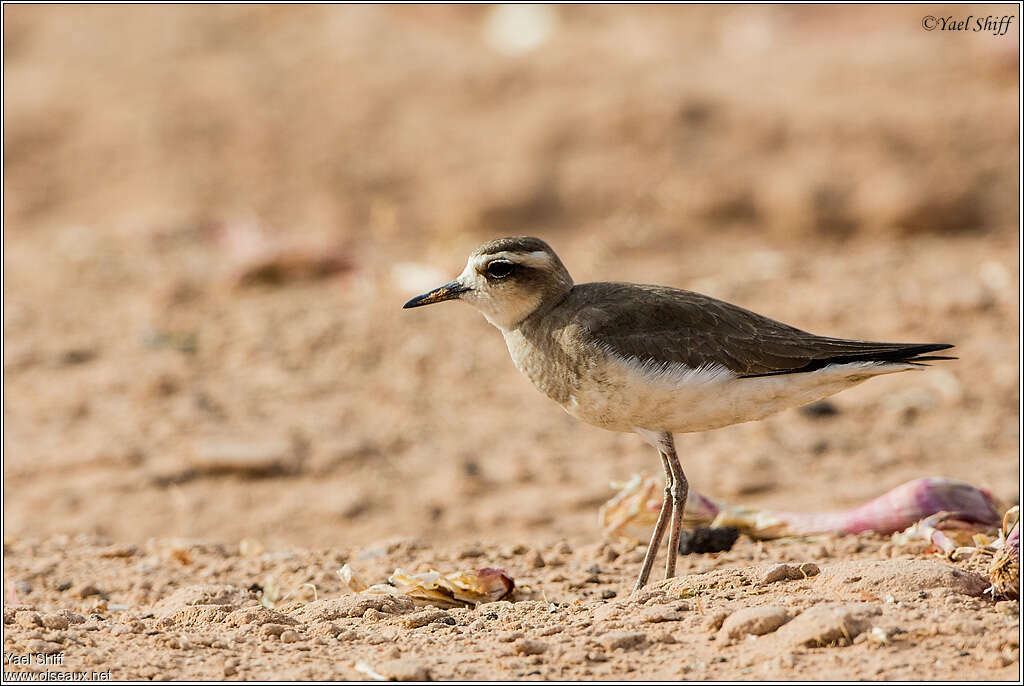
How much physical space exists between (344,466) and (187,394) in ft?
5.34

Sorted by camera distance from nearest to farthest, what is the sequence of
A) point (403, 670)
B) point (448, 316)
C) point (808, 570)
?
point (403, 670) → point (808, 570) → point (448, 316)

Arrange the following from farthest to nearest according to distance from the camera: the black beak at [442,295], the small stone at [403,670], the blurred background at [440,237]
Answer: the blurred background at [440,237], the black beak at [442,295], the small stone at [403,670]

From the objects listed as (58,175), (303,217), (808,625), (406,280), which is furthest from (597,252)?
(808,625)

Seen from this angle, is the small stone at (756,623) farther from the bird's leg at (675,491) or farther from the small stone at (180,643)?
the small stone at (180,643)

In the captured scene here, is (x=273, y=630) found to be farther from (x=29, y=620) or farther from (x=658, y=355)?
(x=658, y=355)

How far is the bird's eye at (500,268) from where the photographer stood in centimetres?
548

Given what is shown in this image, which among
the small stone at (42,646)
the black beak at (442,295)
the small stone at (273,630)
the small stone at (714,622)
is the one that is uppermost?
the black beak at (442,295)

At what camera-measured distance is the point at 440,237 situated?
1205cm

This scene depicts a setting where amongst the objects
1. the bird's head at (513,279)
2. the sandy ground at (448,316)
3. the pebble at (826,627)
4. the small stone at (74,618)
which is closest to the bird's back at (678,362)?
the bird's head at (513,279)

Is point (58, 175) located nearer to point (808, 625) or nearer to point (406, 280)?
point (406, 280)

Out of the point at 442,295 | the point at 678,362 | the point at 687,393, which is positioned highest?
the point at 442,295

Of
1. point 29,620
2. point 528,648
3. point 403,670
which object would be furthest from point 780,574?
point 29,620

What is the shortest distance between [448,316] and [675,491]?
16.5ft

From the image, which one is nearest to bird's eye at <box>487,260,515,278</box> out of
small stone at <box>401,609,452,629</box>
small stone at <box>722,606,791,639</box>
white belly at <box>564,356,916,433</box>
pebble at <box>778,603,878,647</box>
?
white belly at <box>564,356,916,433</box>
